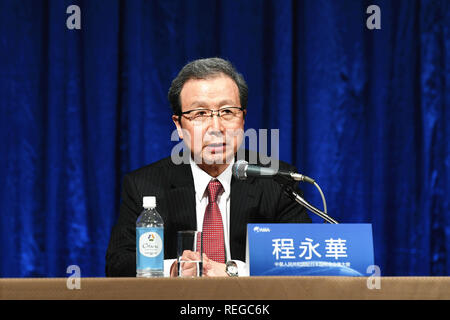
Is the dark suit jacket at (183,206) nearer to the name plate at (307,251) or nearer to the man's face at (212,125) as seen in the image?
the man's face at (212,125)

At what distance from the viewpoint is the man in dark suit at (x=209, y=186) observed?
1.92 m

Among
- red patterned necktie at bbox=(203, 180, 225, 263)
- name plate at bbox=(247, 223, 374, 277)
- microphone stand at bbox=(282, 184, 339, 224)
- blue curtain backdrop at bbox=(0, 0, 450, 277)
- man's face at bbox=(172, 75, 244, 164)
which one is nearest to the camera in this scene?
name plate at bbox=(247, 223, 374, 277)

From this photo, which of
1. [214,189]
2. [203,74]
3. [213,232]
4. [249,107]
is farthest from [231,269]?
[249,107]

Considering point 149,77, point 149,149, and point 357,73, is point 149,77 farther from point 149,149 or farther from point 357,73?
point 357,73

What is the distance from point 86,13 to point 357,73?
1.20 metres

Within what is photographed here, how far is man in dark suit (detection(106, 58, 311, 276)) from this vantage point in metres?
1.92

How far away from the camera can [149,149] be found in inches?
101

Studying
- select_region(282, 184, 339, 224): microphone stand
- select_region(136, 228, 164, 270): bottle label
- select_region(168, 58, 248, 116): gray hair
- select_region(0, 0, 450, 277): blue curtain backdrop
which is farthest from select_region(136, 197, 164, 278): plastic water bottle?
select_region(0, 0, 450, 277): blue curtain backdrop

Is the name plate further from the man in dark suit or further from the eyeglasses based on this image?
the eyeglasses

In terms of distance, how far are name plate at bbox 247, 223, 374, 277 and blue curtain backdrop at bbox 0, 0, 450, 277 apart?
4.10ft

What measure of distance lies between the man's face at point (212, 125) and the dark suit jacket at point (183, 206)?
114 mm
